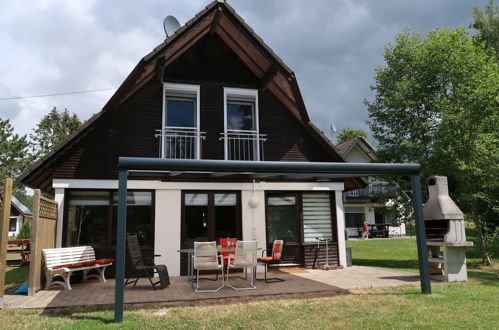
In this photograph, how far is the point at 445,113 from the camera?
12328 millimetres

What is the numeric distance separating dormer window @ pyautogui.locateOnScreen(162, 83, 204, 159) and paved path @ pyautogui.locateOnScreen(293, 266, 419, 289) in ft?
14.3

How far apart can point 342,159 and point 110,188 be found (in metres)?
6.45

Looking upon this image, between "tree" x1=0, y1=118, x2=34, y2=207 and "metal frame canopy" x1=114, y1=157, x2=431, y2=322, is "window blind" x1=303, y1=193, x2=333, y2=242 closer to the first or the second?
"metal frame canopy" x1=114, y1=157, x2=431, y2=322

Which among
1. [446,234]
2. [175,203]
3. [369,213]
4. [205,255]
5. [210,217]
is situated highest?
[369,213]

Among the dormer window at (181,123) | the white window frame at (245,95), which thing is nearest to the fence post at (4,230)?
the dormer window at (181,123)

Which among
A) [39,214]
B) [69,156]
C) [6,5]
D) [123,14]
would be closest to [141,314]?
[39,214]

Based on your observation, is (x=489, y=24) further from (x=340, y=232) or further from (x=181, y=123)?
(x=181, y=123)

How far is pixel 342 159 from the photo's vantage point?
36.8 feet

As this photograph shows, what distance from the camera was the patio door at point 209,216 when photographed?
33.1 feet

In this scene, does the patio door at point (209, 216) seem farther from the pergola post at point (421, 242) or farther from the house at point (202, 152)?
the pergola post at point (421, 242)

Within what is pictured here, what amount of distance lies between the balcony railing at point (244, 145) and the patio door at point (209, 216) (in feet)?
3.49

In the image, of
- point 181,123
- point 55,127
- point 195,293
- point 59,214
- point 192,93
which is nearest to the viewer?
point 195,293

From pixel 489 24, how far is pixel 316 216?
15.1 m

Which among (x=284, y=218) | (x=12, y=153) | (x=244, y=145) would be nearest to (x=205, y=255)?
(x=284, y=218)
